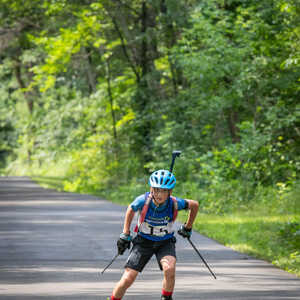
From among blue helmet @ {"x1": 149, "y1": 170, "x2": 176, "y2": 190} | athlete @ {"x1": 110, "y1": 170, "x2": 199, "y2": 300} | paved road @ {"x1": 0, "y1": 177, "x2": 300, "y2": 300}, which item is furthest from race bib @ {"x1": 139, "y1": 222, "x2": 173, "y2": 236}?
paved road @ {"x1": 0, "y1": 177, "x2": 300, "y2": 300}

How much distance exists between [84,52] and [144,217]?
27747 millimetres

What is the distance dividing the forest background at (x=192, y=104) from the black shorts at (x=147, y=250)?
3778mm

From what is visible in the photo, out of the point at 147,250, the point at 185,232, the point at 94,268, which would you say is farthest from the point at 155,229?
the point at 94,268

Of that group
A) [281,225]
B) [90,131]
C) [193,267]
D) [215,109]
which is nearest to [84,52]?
[90,131]

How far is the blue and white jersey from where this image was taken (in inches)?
307

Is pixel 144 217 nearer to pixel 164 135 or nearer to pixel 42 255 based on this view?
pixel 42 255

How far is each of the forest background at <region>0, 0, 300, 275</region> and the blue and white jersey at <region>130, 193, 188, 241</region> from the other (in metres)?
3.84

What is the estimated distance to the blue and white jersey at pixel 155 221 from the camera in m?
7.79

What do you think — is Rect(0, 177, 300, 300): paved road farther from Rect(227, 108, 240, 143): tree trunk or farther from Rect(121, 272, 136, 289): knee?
Rect(227, 108, 240, 143): tree trunk

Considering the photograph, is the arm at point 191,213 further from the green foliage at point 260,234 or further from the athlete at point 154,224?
the green foliage at point 260,234

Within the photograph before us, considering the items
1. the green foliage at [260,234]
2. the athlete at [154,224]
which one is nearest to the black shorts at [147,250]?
the athlete at [154,224]

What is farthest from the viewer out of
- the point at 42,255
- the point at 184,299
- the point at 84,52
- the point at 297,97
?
the point at 84,52

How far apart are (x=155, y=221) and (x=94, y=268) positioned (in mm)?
3469

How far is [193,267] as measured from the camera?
37.0 ft
